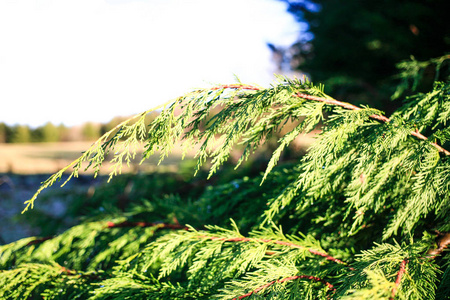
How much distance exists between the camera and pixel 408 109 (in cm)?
136

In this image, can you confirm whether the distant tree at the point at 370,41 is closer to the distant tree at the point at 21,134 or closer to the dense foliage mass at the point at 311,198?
the dense foliage mass at the point at 311,198

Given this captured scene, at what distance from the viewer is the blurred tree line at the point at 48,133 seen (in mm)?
39562

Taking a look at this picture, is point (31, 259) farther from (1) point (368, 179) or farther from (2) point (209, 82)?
(1) point (368, 179)

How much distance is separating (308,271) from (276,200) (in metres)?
0.32

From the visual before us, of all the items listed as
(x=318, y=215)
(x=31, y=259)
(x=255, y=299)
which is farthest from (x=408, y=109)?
(x=31, y=259)

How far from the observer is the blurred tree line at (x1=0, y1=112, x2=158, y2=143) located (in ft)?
130

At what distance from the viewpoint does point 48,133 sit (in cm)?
4128

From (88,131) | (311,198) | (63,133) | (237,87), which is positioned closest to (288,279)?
(311,198)

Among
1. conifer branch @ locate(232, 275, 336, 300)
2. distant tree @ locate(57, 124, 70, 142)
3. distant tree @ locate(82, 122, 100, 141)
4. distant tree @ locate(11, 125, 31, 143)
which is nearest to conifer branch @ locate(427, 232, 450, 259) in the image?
conifer branch @ locate(232, 275, 336, 300)

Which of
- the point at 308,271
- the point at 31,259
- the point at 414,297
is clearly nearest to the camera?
the point at 414,297

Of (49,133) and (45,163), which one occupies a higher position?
(45,163)

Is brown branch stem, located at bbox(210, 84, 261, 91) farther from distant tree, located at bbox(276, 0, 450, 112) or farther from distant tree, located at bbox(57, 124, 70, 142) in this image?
distant tree, located at bbox(57, 124, 70, 142)

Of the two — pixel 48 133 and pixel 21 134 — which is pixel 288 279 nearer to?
pixel 48 133

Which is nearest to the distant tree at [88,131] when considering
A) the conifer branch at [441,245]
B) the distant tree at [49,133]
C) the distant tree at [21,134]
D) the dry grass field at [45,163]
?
the distant tree at [49,133]
